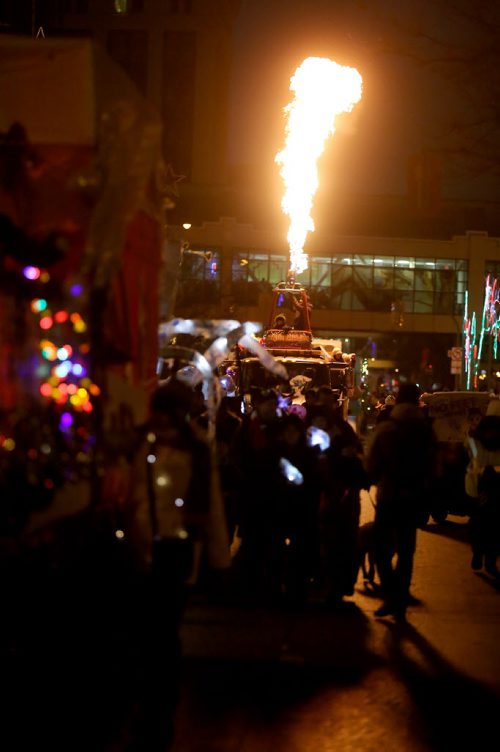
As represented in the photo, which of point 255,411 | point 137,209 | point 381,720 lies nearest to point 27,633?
point 137,209

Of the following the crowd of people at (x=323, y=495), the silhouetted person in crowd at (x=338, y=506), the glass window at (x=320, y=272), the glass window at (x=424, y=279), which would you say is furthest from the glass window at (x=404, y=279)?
the silhouetted person in crowd at (x=338, y=506)

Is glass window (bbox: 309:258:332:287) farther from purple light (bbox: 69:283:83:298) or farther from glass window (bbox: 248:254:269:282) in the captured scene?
purple light (bbox: 69:283:83:298)

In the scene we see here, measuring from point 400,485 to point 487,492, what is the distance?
2.44 meters

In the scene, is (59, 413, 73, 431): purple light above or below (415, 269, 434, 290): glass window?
below

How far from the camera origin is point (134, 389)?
520 cm

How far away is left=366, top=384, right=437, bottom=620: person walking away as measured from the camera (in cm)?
888

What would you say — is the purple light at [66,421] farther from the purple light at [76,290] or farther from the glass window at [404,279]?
the glass window at [404,279]

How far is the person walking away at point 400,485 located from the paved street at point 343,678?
13.6 inches

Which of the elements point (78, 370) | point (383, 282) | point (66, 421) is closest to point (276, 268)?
point (383, 282)

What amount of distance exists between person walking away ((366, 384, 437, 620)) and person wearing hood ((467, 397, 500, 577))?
1955mm

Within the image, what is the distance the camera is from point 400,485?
29.1ft

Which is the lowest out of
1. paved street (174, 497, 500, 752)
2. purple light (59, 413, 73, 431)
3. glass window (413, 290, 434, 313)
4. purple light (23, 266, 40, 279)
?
paved street (174, 497, 500, 752)

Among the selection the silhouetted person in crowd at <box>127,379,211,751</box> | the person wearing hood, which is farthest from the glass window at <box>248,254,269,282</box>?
the silhouetted person in crowd at <box>127,379,211,751</box>

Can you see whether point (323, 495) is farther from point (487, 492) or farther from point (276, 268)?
point (276, 268)
